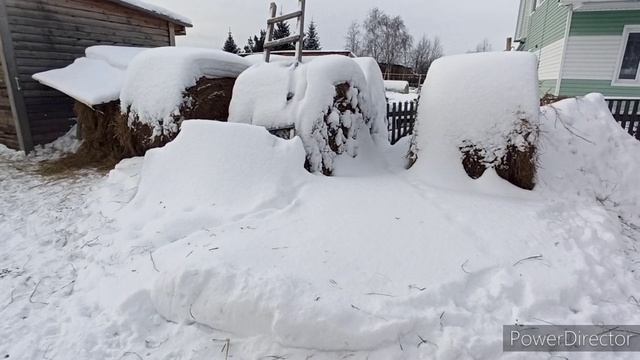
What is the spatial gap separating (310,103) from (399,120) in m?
3.12

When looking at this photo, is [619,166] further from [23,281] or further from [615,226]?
[23,281]

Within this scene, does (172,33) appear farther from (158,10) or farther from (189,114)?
(189,114)

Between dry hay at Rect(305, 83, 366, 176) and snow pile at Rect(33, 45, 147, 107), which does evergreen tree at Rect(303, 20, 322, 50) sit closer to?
snow pile at Rect(33, 45, 147, 107)

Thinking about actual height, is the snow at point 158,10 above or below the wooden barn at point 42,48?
above

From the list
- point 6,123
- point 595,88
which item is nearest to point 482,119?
point 595,88

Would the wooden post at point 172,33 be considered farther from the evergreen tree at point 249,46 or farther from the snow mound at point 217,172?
the evergreen tree at point 249,46

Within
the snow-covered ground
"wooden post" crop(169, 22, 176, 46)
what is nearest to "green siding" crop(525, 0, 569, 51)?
the snow-covered ground

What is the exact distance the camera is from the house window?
29.2 ft

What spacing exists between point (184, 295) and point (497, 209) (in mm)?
3181

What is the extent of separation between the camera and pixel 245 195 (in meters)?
3.71

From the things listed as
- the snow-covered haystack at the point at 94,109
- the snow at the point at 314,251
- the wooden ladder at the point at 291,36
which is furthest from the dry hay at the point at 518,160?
the snow-covered haystack at the point at 94,109

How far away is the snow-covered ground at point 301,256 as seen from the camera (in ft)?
7.19

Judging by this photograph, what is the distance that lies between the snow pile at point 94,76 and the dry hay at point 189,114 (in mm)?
773

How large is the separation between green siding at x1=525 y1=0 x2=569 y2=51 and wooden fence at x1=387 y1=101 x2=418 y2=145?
581cm
